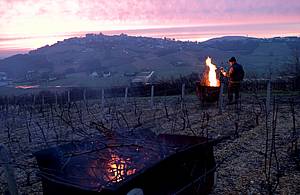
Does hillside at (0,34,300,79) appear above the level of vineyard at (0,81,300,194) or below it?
above

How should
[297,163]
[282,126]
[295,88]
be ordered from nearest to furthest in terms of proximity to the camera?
[297,163], [282,126], [295,88]

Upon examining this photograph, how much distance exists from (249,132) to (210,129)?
1.31m

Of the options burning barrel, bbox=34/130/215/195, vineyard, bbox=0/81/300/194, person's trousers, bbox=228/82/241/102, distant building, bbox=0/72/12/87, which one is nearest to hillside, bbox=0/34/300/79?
distant building, bbox=0/72/12/87

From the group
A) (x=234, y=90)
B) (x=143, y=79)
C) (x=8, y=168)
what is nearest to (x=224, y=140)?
(x=234, y=90)

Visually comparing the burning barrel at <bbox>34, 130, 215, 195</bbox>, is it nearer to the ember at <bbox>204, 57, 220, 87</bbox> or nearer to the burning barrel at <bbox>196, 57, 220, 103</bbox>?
the burning barrel at <bbox>196, 57, 220, 103</bbox>

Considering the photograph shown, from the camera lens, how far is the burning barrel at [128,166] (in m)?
3.70

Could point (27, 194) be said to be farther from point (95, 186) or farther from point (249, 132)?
point (249, 132)

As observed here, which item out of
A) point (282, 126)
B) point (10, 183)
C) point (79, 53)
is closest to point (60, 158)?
point (10, 183)

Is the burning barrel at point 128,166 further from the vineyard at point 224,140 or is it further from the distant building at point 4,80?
the distant building at point 4,80

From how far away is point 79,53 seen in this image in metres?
71.6

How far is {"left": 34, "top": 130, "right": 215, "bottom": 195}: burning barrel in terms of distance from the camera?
146 inches

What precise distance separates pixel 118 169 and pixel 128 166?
26 cm

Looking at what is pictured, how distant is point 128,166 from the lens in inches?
160

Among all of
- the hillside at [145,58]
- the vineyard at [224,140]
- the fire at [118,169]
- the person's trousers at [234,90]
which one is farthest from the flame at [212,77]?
the hillside at [145,58]
